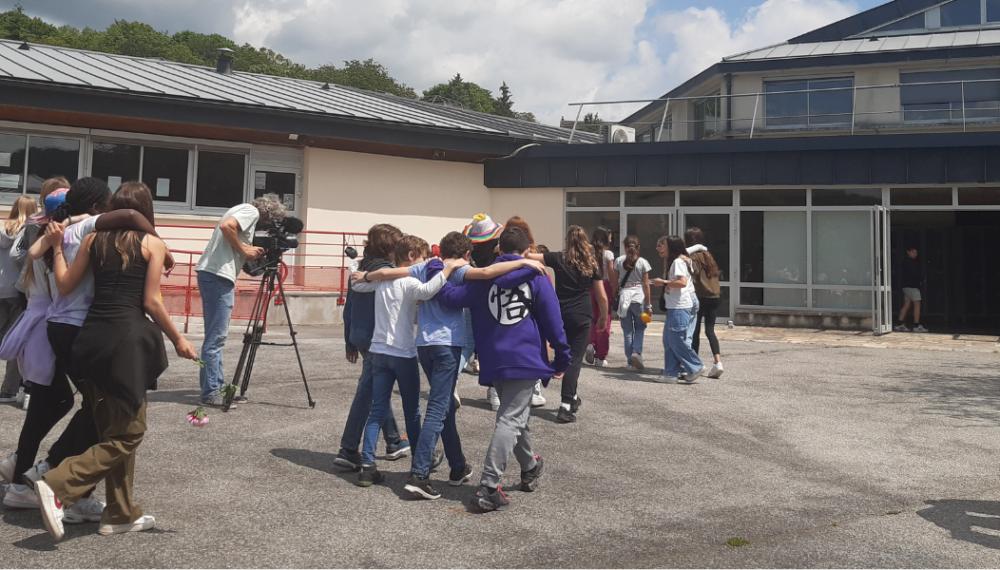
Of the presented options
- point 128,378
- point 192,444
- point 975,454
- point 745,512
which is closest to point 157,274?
point 128,378

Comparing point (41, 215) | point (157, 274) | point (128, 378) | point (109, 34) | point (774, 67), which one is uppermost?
point (109, 34)

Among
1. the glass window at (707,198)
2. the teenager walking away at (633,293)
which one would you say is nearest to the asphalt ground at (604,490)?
the teenager walking away at (633,293)

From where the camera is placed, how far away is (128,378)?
4023 mm

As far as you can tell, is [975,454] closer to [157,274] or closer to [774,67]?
[157,274]

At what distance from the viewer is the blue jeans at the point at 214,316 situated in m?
7.09

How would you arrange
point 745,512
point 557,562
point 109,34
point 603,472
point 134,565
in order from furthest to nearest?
point 109,34
point 603,472
point 745,512
point 557,562
point 134,565

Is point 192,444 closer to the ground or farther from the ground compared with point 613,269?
closer to the ground

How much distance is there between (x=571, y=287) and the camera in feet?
24.7

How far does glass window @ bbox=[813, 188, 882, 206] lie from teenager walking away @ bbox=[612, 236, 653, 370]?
28.5 feet

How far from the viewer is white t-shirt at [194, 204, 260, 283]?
7.08 metres

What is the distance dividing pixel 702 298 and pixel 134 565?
7.66 metres

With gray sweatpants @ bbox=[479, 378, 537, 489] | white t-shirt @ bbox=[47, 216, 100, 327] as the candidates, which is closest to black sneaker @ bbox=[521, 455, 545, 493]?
gray sweatpants @ bbox=[479, 378, 537, 489]

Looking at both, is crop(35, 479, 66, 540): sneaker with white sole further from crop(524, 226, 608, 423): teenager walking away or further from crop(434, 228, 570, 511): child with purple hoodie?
crop(524, 226, 608, 423): teenager walking away

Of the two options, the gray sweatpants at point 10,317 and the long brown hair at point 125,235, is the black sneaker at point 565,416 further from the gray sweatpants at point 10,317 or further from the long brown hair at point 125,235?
the gray sweatpants at point 10,317
